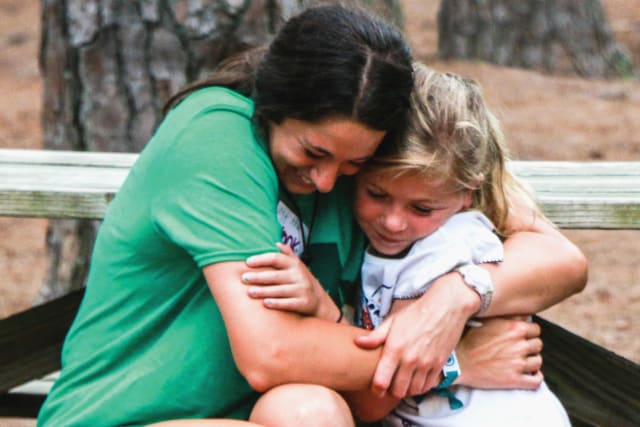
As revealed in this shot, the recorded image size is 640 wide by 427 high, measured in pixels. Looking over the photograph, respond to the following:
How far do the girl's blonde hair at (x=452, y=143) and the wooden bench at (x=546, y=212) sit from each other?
0.68 ft

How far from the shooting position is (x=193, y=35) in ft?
11.3

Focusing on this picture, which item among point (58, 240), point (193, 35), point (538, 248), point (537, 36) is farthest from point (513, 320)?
point (537, 36)

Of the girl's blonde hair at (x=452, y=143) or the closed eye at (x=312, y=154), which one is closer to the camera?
the closed eye at (x=312, y=154)

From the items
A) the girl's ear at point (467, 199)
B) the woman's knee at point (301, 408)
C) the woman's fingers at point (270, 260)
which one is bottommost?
the woman's knee at point (301, 408)

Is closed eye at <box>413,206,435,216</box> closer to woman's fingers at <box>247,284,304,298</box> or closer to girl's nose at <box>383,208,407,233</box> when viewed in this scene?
girl's nose at <box>383,208,407,233</box>

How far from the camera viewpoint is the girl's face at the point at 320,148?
7.02ft

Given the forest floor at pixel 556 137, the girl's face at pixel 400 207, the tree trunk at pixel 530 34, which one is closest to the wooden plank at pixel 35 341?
the girl's face at pixel 400 207

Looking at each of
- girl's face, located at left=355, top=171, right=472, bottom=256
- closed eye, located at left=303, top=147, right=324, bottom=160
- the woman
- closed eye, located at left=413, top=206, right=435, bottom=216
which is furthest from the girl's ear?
closed eye, located at left=303, top=147, right=324, bottom=160

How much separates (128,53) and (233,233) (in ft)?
5.19

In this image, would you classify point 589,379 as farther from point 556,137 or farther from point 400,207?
point 556,137

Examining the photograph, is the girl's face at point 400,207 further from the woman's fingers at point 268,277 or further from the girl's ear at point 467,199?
the woman's fingers at point 268,277

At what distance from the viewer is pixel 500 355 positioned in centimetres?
250

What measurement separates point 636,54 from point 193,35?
24.4 ft

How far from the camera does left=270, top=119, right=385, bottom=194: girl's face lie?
2139mm
